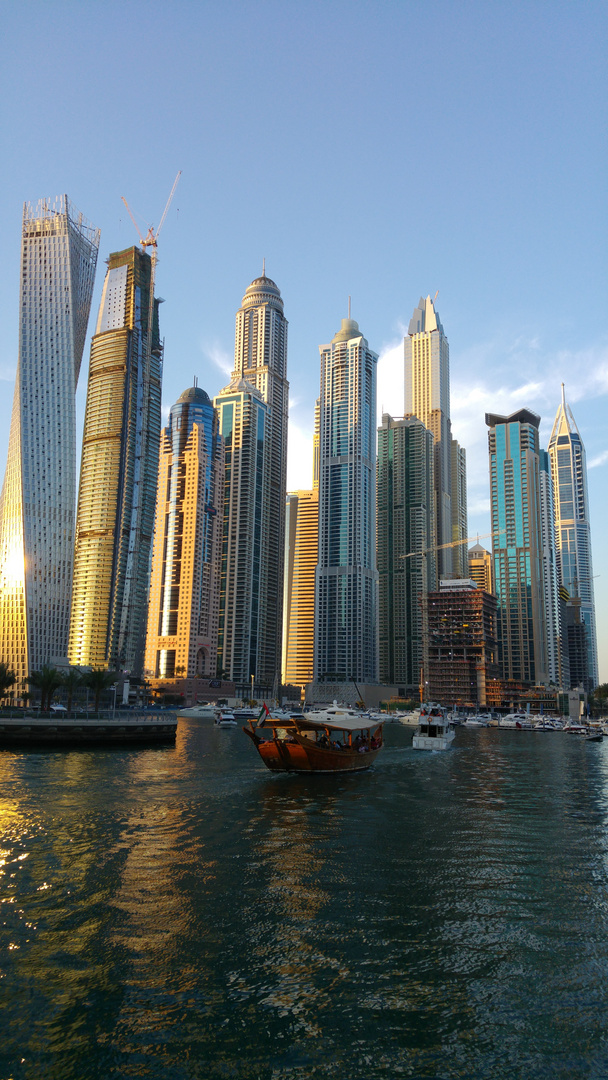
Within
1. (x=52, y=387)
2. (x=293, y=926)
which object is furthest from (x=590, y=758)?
(x=52, y=387)

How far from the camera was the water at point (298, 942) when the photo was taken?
1567 centimetres

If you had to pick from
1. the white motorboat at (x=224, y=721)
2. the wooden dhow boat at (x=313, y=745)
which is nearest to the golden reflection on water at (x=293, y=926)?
the wooden dhow boat at (x=313, y=745)

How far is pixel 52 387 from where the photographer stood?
651 ft

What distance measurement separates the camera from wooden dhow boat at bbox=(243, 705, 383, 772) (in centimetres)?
6000

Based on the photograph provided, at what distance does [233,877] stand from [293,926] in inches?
241

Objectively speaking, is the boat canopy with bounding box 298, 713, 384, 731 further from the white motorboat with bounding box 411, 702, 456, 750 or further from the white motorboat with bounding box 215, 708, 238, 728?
the white motorboat with bounding box 215, 708, 238, 728

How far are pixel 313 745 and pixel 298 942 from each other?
39235mm

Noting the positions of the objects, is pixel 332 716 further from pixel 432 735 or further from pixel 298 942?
pixel 298 942

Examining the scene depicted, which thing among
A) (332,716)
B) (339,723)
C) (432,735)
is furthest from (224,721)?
(339,723)

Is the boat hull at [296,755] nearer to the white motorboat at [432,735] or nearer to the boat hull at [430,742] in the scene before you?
the boat hull at [430,742]

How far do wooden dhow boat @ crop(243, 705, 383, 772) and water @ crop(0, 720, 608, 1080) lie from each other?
13956mm

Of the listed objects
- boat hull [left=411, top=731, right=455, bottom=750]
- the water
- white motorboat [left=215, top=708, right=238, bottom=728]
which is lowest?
white motorboat [left=215, top=708, right=238, bottom=728]

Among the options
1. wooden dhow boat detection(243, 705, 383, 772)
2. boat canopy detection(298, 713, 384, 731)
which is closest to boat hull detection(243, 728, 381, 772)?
wooden dhow boat detection(243, 705, 383, 772)

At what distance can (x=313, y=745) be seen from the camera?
6072cm
